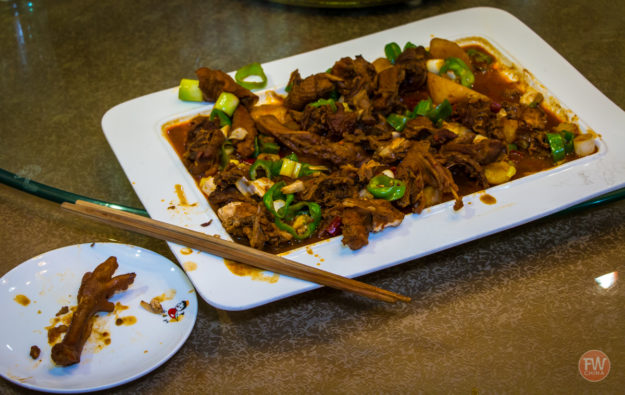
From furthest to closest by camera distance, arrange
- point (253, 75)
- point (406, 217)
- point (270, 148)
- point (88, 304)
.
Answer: point (253, 75) < point (270, 148) < point (406, 217) < point (88, 304)

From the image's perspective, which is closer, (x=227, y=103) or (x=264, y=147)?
(x=264, y=147)

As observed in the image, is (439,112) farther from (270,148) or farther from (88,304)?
(88,304)

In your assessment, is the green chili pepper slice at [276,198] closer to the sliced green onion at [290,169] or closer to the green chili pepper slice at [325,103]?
the sliced green onion at [290,169]

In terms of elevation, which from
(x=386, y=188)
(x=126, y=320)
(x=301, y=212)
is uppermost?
(x=386, y=188)

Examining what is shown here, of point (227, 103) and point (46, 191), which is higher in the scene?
point (227, 103)

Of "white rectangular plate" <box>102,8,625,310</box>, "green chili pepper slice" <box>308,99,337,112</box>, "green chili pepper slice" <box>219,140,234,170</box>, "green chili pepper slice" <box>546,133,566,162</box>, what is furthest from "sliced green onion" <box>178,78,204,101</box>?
"green chili pepper slice" <box>546,133,566,162</box>

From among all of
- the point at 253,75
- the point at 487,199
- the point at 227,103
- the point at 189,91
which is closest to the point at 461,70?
the point at 487,199

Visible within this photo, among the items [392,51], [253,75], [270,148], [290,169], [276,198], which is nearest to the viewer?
[276,198]
